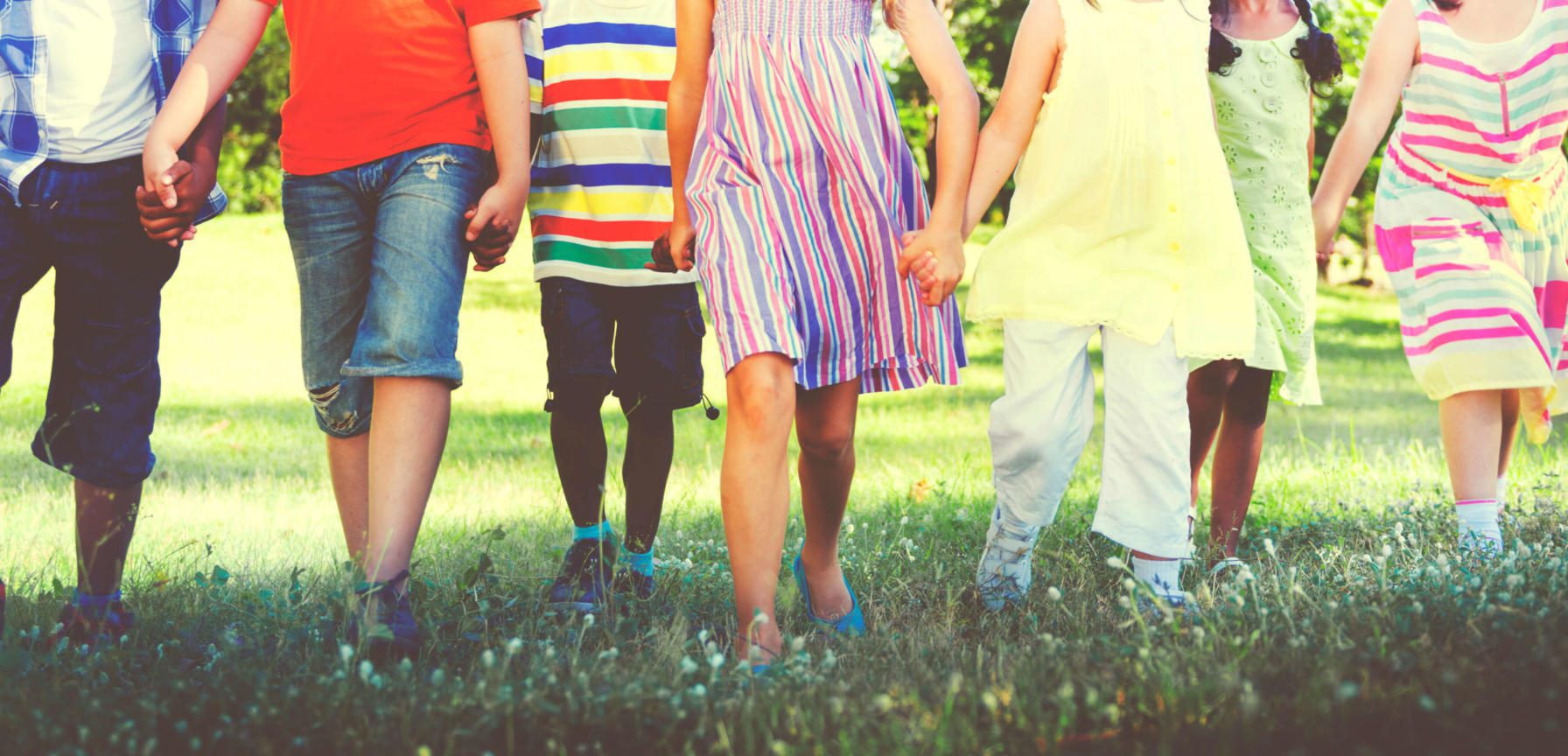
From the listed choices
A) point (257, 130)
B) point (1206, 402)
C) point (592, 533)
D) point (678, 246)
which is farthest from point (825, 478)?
point (257, 130)

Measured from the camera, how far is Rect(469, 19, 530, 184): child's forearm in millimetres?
3631

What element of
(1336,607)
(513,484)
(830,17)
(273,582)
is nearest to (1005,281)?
(830,17)

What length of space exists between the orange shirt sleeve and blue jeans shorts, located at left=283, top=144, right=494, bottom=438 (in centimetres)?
32

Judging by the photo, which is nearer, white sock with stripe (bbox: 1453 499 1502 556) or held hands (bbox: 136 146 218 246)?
held hands (bbox: 136 146 218 246)

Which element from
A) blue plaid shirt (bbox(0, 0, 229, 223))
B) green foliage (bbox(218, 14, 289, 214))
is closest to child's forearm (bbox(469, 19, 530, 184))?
blue plaid shirt (bbox(0, 0, 229, 223))

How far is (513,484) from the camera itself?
21.1 ft

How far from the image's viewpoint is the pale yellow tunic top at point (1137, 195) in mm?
3820

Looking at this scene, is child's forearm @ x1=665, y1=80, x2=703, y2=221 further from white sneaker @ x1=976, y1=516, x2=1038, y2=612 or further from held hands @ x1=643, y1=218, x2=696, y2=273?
white sneaker @ x1=976, y1=516, x2=1038, y2=612

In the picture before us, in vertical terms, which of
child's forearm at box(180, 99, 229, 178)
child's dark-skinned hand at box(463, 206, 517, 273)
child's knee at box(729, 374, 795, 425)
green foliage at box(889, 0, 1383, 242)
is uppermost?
green foliage at box(889, 0, 1383, 242)

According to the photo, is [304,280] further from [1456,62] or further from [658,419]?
[1456,62]

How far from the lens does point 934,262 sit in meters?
3.47

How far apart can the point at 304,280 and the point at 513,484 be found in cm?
277

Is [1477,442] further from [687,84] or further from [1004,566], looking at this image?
[687,84]

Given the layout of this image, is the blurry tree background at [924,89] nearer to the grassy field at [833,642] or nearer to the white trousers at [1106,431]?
the grassy field at [833,642]
